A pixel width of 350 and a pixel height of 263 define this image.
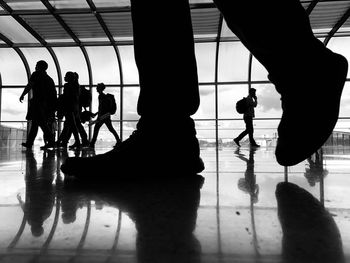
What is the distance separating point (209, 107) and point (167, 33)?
11.2 meters

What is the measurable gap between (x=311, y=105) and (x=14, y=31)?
1133 centimetres

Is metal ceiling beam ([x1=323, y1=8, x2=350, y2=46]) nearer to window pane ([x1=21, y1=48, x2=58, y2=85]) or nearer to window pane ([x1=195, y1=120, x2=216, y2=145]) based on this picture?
window pane ([x1=195, y1=120, x2=216, y2=145])

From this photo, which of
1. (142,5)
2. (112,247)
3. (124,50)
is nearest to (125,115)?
(124,50)

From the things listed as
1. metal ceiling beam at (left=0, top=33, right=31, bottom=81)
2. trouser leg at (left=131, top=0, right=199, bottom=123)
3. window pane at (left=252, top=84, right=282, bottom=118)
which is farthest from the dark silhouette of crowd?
window pane at (left=252, top=84, right=282, bottom=118)

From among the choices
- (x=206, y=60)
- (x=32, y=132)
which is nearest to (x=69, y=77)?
(x=32, y=132)

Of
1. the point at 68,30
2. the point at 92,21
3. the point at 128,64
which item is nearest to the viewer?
the point at 92,21

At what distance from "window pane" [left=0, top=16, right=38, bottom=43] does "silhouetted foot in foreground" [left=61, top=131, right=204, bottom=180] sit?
9.89 meters

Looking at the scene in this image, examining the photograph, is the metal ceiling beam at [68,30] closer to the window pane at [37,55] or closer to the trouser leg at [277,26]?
the window pane at [37,55]

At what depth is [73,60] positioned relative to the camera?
12.2 meters

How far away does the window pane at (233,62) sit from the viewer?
37.9 ft

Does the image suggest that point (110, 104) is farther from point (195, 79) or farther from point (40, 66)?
point (195, 79)

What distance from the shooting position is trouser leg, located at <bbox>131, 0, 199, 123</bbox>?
1.31m

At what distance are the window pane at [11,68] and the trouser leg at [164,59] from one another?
12158mm

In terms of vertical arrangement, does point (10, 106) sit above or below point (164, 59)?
above
